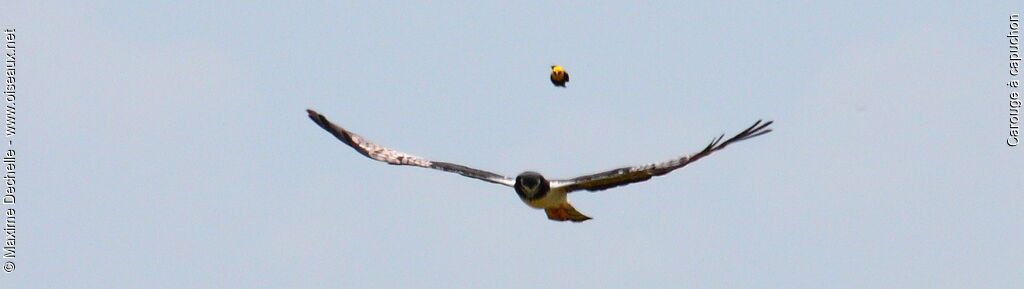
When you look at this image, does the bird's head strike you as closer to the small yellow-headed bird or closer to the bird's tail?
the bird's tail

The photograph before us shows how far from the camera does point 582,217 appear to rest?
41000mm

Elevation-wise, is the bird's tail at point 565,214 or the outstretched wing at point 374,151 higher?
the outstretched wing at point 374,151

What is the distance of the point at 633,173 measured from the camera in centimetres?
3844

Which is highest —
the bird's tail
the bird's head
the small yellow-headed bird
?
the small yellow-headed bird

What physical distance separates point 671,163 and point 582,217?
3.32 metres

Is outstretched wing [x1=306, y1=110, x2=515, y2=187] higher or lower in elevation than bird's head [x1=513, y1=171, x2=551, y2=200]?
higher

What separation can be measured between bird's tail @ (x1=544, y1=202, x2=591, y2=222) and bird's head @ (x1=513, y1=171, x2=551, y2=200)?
893mm

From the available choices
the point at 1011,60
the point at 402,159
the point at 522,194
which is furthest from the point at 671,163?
the point at 1011,60

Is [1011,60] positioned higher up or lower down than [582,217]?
higher up

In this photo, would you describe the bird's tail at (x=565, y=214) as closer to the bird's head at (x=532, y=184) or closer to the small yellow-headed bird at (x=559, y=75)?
the bird's head at (x=532, y=184)

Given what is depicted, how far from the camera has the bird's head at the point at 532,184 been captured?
129 ft

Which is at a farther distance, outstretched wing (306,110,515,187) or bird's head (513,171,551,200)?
outstretched wing (306,110,515,187)

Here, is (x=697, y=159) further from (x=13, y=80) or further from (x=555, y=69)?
(x=13, y=80)

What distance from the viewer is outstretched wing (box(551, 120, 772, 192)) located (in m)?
37.2
